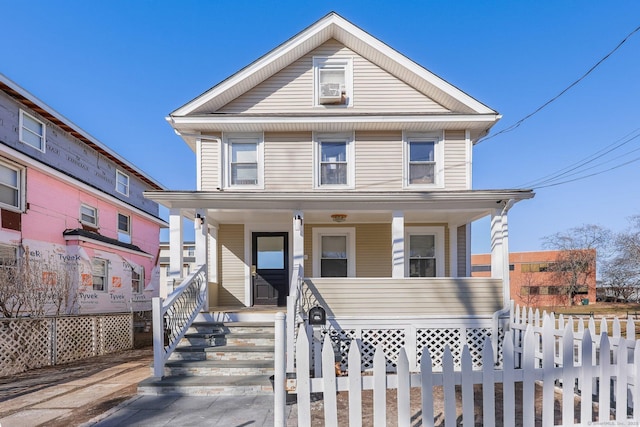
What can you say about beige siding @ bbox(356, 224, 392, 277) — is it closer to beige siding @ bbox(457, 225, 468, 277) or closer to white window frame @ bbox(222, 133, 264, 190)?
beige siding @ bbox(457, 225, 468, 277)

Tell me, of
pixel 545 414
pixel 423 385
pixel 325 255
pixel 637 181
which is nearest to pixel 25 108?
pixel 325 255

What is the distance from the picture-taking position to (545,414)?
3.21 m

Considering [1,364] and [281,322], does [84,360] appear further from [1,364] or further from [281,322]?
[281,322]

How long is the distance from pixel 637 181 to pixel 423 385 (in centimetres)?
3209

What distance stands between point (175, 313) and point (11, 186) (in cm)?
744

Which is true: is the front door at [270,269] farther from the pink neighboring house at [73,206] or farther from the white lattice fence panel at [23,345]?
the pink neighboring house at [73,206]

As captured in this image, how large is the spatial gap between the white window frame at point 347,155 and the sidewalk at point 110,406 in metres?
5.61

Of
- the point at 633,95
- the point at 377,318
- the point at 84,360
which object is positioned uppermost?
the point at 633,95

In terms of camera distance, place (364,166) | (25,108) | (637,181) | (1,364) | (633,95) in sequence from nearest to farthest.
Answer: (1,364) → (364,166) → (25,108) → (633,95) → (637,181)

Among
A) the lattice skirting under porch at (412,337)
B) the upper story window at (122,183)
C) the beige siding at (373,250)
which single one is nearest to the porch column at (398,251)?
the lattice skirting under porch at (412,337)

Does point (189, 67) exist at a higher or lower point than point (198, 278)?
higher

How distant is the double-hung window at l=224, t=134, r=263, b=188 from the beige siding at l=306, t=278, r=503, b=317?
11.1 feet

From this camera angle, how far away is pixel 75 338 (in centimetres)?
898

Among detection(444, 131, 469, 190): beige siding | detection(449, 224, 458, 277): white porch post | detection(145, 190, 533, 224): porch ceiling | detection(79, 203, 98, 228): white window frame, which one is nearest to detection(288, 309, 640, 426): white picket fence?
detection(145, 190, 533, 224): porch ceiling
